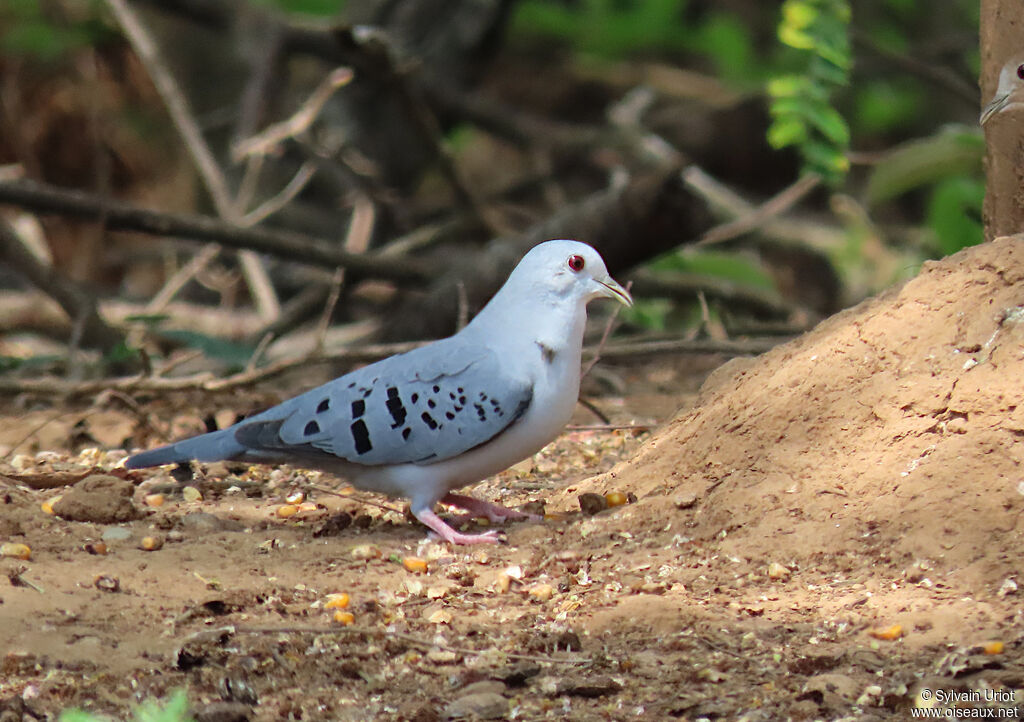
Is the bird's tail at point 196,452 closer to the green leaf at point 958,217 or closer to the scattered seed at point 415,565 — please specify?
the scattered seed at point 415,565

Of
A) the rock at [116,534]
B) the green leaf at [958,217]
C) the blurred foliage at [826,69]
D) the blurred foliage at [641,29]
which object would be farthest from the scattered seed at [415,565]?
the blurred foliage at [641,29]

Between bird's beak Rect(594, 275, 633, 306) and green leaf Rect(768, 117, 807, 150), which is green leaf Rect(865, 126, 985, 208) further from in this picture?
bird's beak Rect(594, 275, 633, 306)

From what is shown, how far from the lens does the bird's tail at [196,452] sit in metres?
3.66

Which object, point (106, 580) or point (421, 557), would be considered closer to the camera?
point (106, 580)

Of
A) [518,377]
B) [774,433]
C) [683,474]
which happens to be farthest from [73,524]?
[774,433]

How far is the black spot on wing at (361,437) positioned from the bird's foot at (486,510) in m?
0.36

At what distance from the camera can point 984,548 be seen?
2.88 metres

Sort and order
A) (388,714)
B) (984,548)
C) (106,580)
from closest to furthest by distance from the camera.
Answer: (388,714)
(984,548)
(106,580)

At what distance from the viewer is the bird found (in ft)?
11.7

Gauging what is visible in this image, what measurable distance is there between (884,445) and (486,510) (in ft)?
3.84

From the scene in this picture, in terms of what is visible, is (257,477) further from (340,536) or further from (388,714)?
(388,714)

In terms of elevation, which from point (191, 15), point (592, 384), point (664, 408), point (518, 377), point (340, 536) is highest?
point (191, 15)

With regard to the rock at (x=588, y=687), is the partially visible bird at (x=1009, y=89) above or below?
above

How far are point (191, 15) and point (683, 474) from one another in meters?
6.23
